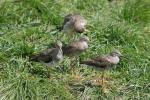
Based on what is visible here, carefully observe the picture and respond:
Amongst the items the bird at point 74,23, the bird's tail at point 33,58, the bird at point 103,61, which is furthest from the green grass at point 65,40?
the bird at point 103,61

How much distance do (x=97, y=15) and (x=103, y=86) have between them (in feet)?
8.06

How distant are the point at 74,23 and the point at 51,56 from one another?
140 centimetres

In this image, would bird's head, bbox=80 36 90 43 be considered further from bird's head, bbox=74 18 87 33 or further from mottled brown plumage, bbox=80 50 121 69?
mottled brown plumage, bbox=80 50 121 69

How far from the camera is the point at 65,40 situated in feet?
32.9

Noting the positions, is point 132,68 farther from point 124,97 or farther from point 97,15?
point 97,15

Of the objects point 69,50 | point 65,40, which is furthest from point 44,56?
point 65,40

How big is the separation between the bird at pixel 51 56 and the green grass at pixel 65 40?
24cm

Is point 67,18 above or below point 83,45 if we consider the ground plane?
above

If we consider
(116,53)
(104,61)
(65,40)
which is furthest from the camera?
(65,40)

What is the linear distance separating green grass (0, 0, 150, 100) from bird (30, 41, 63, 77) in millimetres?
238

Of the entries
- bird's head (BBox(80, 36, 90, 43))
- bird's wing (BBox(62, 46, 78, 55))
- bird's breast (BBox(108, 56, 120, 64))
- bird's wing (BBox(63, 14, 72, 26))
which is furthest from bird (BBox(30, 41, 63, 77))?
bird's wing (BBox(63, 14, 72, 26))

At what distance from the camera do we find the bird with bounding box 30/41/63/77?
28.1 ft

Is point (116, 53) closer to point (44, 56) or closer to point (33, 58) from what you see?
point (44, 56)

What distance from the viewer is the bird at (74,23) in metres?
9.90
